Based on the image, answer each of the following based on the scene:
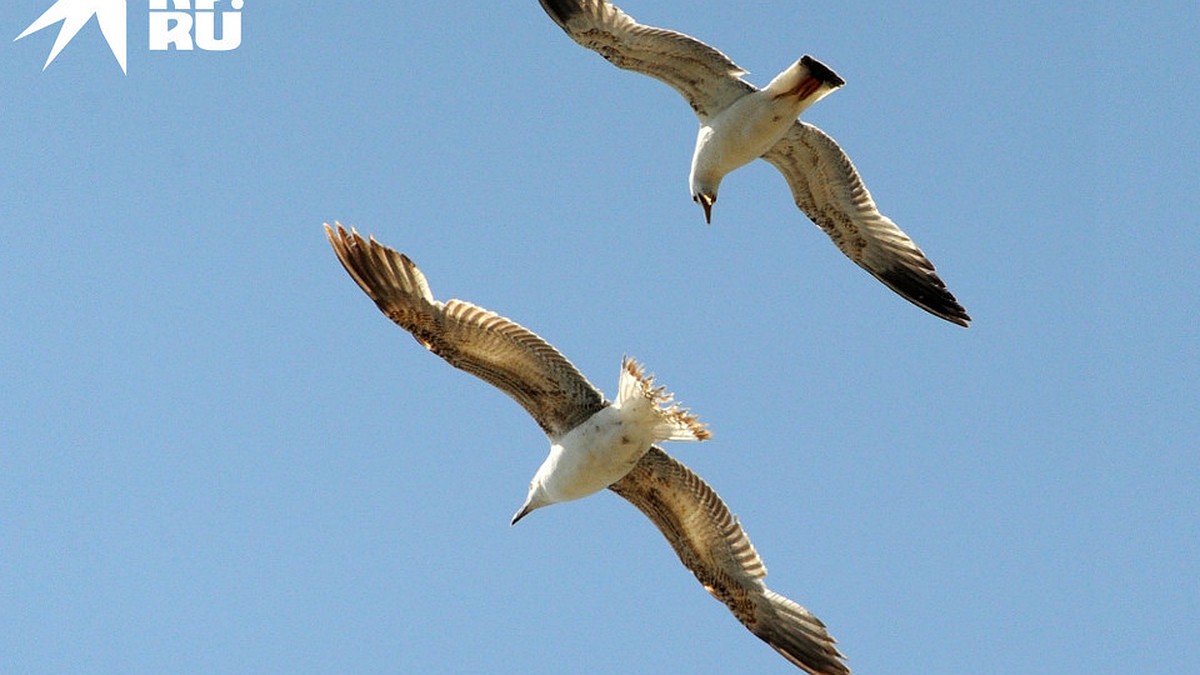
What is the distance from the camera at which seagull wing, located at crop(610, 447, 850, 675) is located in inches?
610

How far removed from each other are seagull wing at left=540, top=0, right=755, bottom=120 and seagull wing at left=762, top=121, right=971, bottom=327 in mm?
1224

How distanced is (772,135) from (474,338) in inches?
138

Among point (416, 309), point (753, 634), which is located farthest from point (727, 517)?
point (416, 309)

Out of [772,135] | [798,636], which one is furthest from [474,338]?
[798,636]

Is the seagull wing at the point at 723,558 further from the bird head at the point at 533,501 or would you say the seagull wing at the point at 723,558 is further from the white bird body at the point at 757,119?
the white bird body at the point at 757,119

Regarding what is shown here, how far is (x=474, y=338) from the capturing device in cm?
1445

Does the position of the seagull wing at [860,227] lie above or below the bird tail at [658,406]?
above

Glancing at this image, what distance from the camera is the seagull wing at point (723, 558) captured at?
15.5 meters

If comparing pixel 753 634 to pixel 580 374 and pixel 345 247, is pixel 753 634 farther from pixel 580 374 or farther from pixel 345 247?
pixel 345 247

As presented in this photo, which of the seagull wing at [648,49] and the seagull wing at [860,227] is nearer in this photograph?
the seagull wing at [648,49]

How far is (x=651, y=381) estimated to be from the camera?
14.1 m

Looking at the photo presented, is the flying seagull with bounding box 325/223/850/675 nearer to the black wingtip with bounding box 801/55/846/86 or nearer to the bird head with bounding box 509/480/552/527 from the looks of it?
the bird head with bounding box 509/480/552/527

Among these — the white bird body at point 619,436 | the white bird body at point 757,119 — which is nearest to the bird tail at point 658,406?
the white bird body at point 619,436

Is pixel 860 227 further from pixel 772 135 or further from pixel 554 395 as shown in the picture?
pixel 554 395
